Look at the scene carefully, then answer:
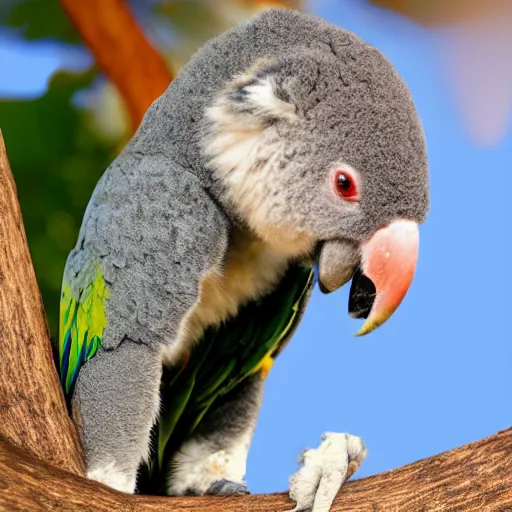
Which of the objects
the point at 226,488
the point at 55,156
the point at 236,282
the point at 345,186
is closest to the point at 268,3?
the point at 55,156

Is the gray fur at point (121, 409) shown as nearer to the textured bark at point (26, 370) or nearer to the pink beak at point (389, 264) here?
the textured bark at point (26, 370)

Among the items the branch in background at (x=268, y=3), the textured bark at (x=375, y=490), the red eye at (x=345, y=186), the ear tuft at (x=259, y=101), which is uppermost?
the branch in background at (x=268, y=3)

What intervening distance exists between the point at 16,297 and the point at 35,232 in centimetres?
170

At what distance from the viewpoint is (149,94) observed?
300 cm

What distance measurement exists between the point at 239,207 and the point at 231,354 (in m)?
0.40

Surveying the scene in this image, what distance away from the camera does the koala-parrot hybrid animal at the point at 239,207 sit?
133 cm

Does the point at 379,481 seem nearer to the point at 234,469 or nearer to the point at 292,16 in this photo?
the point at 234,469

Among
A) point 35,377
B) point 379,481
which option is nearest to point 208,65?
point 35,377

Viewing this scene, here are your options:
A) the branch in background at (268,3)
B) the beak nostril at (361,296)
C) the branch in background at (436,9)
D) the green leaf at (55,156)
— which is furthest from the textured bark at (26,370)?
the branch in background at (436,9)

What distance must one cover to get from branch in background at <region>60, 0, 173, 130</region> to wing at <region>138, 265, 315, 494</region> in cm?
160

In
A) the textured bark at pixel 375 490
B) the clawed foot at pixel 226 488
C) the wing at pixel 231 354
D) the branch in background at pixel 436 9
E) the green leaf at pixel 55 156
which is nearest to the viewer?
the textured bark at pixel 375 490

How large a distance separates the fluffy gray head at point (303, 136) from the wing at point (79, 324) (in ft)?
0.95

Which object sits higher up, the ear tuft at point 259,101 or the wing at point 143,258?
the ear tuft at point 259,101

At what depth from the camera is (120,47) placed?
3.07 m
